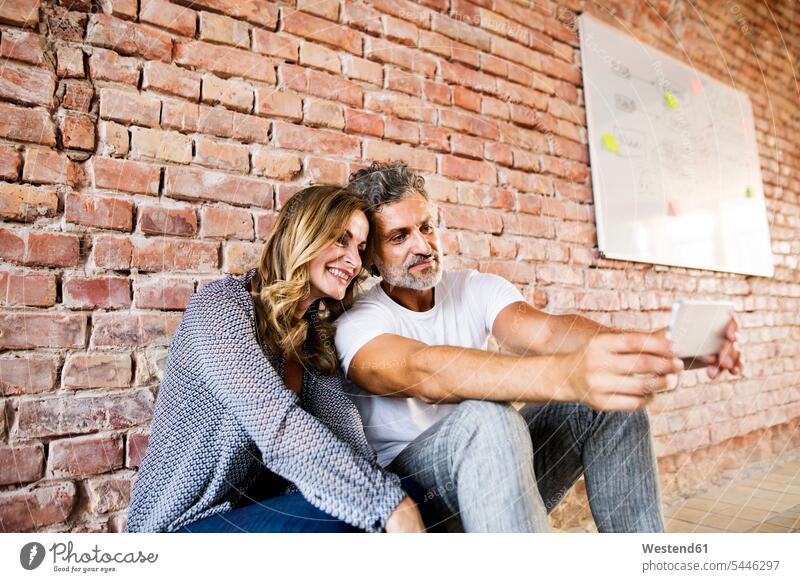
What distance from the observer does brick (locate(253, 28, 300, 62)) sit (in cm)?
74

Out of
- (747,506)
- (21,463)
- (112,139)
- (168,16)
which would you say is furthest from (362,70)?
(747,506)

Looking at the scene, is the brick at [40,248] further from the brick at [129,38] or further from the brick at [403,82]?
the brick at [403,82]

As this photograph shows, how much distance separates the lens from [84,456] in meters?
0.61

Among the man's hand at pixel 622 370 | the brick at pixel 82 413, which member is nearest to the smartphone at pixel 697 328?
the man's hand at pixel 622 370

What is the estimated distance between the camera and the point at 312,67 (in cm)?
78

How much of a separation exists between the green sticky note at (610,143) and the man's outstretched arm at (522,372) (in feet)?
1.87

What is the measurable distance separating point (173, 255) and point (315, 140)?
0.26 meters

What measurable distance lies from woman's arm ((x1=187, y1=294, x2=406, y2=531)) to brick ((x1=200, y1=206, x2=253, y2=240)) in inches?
7.9

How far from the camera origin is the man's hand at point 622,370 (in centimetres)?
45

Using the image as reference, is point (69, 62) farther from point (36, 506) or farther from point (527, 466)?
point (527, 466)

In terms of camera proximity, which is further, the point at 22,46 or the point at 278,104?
the point at 278,104
